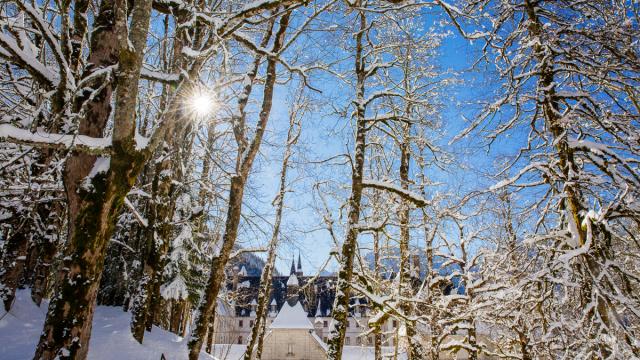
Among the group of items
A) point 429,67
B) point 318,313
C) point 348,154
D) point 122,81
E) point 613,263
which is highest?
point 429,67

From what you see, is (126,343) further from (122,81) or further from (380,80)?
(380,80)

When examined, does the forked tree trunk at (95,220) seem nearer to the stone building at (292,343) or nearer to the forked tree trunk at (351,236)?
the forked tree trunk at (351,236)

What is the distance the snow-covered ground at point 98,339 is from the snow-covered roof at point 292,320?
32.8 m

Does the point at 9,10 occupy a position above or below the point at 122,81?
above

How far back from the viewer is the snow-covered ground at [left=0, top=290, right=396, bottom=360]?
25.1 ft

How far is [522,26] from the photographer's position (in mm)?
5645

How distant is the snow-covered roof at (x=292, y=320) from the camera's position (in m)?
42.8

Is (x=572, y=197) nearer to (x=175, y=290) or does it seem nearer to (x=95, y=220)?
(x=95, y=220)

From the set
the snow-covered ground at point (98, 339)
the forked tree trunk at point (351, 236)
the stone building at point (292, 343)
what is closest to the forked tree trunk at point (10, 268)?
the snow-covered ground at point (98, 339)

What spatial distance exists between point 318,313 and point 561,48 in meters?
57.9

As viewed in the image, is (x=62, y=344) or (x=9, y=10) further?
(x=9, y=10)

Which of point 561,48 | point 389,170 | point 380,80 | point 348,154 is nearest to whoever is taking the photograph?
point 561,48

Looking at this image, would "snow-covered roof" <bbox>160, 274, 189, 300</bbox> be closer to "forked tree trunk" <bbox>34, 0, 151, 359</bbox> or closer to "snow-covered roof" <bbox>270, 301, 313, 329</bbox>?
"forked tree trunk" <bbox>34, 0, 151, 359</bbox>

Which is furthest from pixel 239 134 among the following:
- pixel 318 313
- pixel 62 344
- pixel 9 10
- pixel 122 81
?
pixel 318 313
